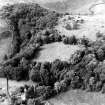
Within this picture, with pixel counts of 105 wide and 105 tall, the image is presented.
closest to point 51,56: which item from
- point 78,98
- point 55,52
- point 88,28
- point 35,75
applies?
point 55,52

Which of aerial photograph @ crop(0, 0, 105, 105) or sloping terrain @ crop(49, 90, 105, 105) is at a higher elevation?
aerial photograph @ crop(0, 0, 105, 105)

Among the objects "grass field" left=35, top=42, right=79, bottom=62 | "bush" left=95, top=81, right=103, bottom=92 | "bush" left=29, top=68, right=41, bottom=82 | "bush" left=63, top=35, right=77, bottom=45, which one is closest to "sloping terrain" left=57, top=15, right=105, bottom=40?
"bush" left=63, top=35, right=77, bottom=45

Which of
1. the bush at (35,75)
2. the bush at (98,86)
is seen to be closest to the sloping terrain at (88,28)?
the bush at (98,86)

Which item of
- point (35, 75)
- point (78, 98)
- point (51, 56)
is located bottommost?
point (78, 98)

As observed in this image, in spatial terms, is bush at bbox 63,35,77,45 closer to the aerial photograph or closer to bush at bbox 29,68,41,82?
the aerial photograph

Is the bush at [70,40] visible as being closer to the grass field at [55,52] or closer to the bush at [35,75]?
the grass field at [55,52]

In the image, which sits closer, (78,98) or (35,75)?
(78,98)

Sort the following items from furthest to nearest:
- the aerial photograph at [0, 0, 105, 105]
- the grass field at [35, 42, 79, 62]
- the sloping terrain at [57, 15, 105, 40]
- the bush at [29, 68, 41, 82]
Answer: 1. the sloping terrain at [57, 15, 105, 40]
2. the grass field at [35, 42, 79, 62]
3. the bush at [29, 68, 41, 82]
4. the aerial photograph at [0, 0, 105, 105]


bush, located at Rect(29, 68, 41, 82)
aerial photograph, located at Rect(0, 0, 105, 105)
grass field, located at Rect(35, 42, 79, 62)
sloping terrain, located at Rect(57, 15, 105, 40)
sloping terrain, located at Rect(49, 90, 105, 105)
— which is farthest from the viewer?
sloping terrain, located at Rect(57, 15, 105, 40)

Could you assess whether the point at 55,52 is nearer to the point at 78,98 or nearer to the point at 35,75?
the point at 35,75
